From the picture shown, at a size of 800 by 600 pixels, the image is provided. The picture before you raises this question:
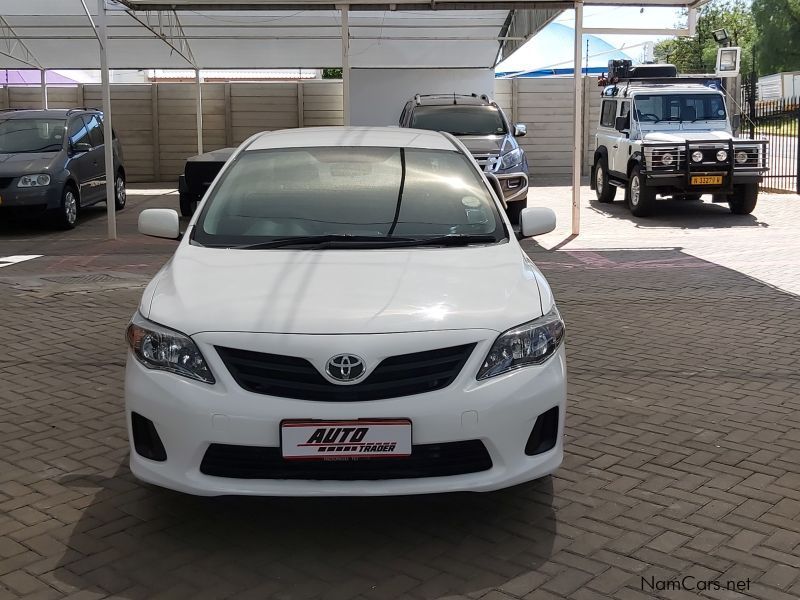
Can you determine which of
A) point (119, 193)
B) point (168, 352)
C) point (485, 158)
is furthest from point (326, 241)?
point (119, 193)

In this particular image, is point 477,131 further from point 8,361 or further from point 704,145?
point 8,361

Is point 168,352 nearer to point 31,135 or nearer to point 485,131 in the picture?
point 485,131

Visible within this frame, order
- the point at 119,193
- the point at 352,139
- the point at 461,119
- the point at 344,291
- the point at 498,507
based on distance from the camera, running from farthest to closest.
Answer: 1. the point at 119,193
2. the point at 461,119
3. the point at 352,139
4. the point at 498,507
5. the point at 344,291

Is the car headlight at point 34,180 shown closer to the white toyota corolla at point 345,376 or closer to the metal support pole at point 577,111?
the metal support pole at point 577,111

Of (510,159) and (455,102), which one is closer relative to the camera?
(510,159)

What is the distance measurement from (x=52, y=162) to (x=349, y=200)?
11.1 metres

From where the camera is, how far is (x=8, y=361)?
7.16 metres

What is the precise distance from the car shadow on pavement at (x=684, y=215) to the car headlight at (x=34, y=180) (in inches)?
345

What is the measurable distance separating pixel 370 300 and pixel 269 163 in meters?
1.71

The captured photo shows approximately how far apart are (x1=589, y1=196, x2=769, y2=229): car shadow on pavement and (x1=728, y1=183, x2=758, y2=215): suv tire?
12cm

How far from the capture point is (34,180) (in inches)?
579

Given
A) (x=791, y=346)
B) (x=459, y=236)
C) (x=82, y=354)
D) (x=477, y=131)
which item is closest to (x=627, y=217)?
(x=477, y=131)

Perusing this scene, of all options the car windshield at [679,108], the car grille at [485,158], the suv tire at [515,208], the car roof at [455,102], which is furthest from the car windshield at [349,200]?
the car windshield at [679,108]

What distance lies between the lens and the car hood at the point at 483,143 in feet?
46.8
